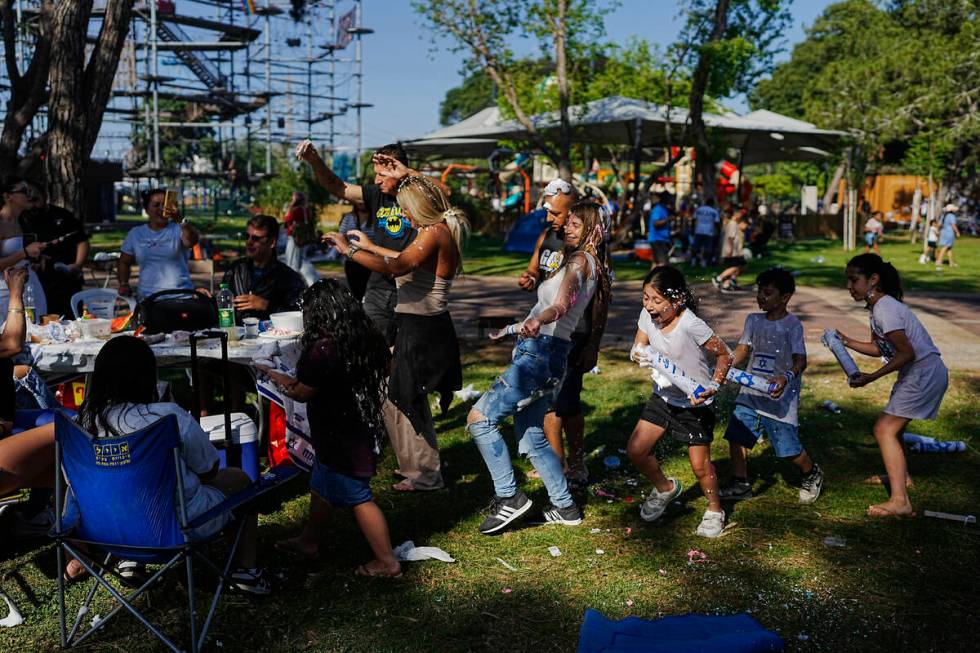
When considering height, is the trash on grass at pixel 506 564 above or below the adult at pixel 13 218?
below

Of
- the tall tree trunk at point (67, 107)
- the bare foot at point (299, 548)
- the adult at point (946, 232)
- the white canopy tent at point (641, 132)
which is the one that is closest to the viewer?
the bare foot at point (299, 548)

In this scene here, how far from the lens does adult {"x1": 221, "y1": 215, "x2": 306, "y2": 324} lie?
5.93 m

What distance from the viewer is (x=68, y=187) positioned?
29.3 feet

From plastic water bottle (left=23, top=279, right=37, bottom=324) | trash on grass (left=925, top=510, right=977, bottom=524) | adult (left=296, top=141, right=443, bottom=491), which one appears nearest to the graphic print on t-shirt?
adult (left=296, top=141, right=443, bottom=491)

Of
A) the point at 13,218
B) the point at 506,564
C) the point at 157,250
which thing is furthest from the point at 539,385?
the point at 13,218

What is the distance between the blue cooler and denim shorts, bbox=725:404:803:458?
8.81 ft

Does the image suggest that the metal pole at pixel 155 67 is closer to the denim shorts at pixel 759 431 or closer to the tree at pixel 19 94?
the tree at pixel 19 94

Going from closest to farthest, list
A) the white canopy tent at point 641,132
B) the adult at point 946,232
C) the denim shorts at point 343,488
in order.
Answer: the denim shorts at point 343,488, the white canopy tent at point 641,132, the adult at point 946,232

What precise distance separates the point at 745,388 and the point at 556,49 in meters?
13.2

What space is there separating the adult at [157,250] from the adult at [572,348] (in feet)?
8.76

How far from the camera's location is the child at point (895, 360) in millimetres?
4777

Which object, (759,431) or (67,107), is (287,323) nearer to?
(759,431)

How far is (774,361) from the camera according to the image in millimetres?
4965

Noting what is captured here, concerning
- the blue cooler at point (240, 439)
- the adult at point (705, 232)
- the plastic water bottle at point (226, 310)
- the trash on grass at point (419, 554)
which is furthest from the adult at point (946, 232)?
the blue cooler at point (240, 439)
